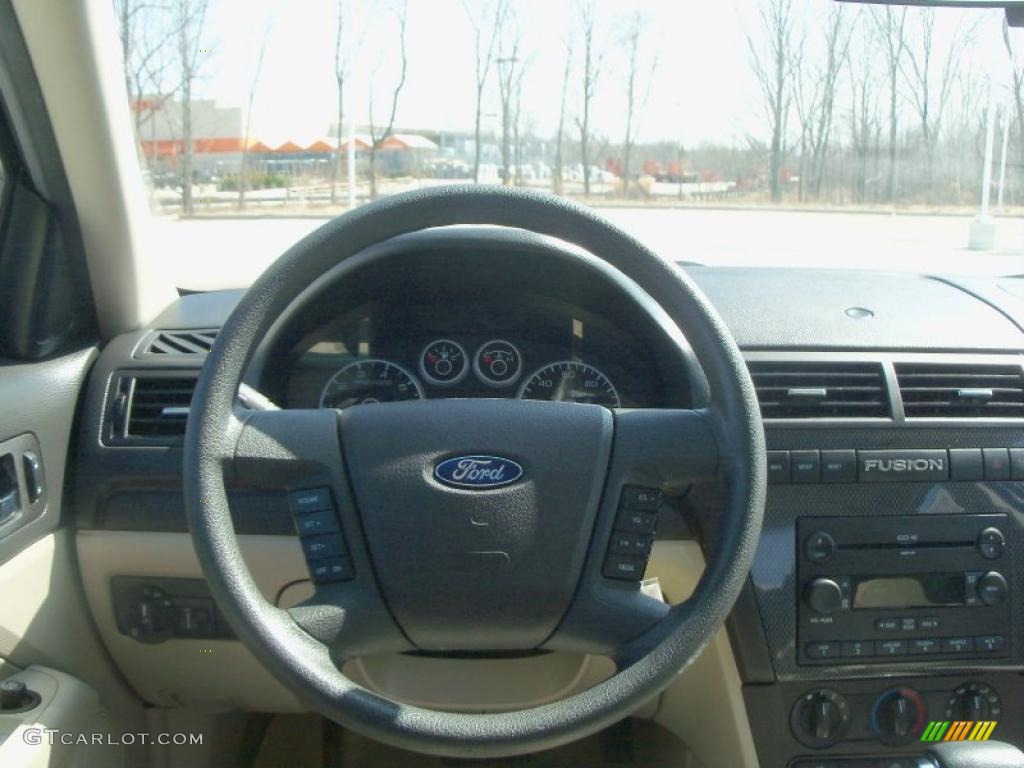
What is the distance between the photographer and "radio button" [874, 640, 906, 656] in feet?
8.71

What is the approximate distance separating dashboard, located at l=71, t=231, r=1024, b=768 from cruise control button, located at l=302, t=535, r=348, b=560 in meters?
0.59

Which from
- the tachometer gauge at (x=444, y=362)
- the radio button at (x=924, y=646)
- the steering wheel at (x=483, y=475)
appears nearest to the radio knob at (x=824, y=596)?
the radio button at (x=924, y=646)

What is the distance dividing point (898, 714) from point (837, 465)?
65cm

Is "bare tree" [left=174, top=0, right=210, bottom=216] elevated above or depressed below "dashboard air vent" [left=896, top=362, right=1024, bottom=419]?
above

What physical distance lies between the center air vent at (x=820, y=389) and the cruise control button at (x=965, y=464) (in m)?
0.19

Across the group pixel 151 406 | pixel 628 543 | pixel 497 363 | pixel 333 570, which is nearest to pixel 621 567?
pixel 628 543

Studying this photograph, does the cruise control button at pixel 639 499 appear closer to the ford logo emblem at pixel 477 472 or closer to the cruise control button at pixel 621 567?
the cruise control button at pixel 621 567

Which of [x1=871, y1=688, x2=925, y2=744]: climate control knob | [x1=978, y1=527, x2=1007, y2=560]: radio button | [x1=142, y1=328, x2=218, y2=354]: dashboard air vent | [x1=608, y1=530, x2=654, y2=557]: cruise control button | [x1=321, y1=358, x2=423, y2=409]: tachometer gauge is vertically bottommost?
[x1=871, y1=688, x2=925, y2=744]: climate control knob

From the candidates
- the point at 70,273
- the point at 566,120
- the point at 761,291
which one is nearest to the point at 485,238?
the point at 566,120

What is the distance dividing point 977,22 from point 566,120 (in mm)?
1141

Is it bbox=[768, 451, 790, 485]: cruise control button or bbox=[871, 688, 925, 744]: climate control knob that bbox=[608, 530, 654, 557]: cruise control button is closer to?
bbox=[768, 451, 790, 485]: cruise control button

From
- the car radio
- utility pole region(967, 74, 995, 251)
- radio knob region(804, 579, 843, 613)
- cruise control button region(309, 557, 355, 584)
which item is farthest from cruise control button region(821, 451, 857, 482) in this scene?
cruise control button region(309, 557, 355, 584)

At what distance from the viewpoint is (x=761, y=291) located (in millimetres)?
2984

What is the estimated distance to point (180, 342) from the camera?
2.80 meters
